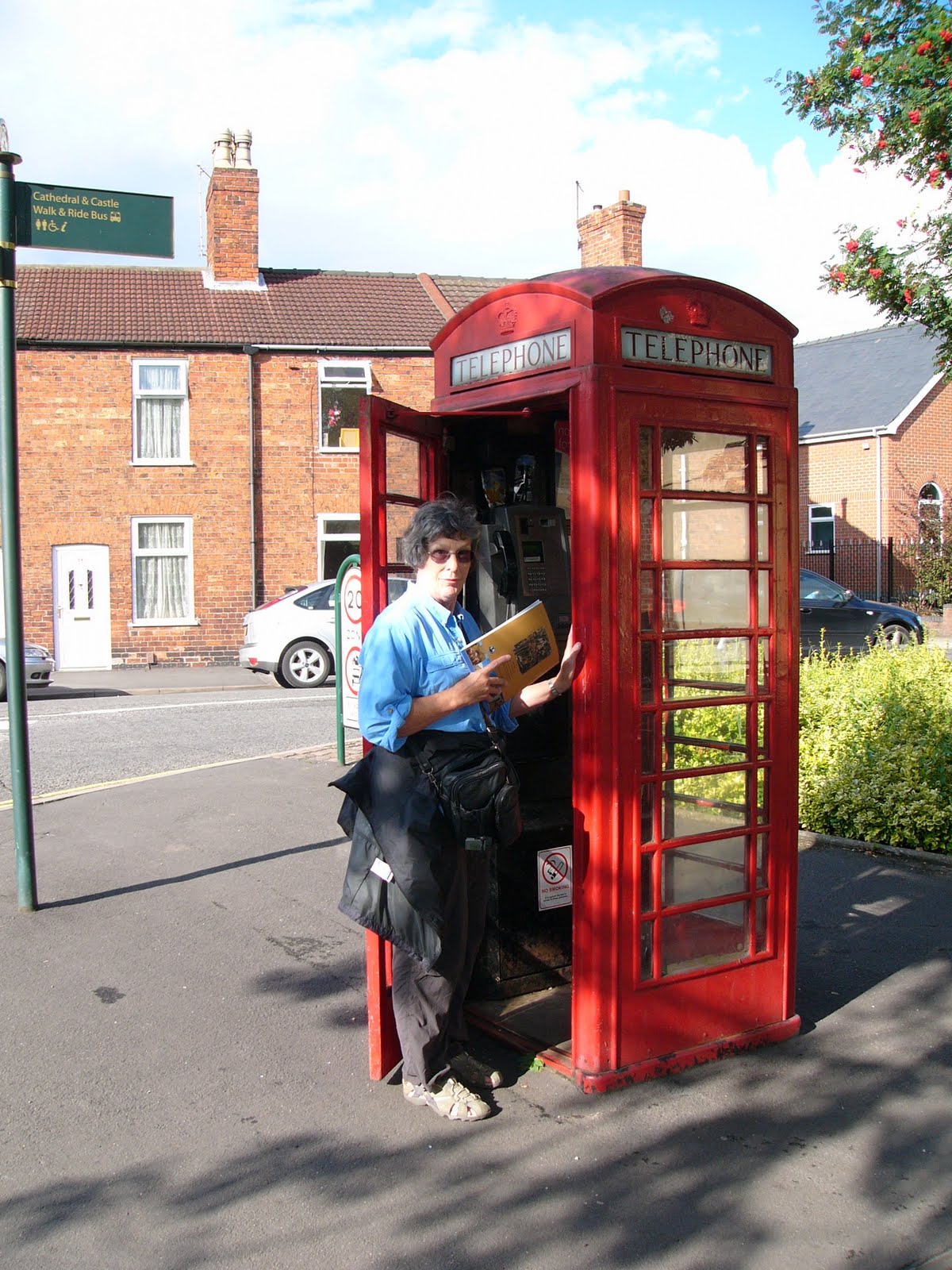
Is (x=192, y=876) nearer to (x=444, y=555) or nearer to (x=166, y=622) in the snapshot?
(x=444, y=555)

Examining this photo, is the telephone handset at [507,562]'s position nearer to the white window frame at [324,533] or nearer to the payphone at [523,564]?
the payphone at [523,564]

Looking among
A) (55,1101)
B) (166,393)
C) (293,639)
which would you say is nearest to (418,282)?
(166,393)

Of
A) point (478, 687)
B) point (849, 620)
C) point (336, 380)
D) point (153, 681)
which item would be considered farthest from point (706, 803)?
point (336, 380)

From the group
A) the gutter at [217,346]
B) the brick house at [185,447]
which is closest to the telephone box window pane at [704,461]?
the gutter at [217,346]

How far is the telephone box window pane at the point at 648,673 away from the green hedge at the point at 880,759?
3.54m

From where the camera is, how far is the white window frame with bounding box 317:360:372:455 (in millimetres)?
22875

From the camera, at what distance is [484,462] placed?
16.0 feet

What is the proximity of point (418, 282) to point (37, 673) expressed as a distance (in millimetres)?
13524

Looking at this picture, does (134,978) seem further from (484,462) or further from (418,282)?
(418,282)

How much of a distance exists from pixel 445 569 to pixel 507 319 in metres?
1.03

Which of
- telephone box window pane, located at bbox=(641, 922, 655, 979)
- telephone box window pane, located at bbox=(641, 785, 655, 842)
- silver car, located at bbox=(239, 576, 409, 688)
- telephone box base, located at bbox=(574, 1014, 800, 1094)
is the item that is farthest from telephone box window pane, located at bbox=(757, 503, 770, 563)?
silver car, located at bbox=(239, 576, 409, 688)

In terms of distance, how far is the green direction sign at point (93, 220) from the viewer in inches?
225

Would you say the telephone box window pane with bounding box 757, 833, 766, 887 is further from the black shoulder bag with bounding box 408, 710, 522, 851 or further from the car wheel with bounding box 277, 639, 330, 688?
the car wheel with bounding box 277, 639, 330, 688

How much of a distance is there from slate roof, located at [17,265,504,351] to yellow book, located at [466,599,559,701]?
787 inches
